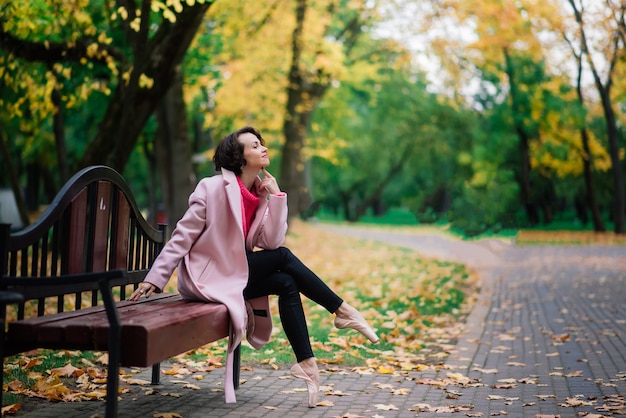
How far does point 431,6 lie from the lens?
61.7 ft

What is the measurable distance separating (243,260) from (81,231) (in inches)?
36.0

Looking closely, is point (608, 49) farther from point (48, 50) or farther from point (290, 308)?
point (290, 308)

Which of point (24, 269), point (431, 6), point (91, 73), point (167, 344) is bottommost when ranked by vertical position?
point (167, 344)

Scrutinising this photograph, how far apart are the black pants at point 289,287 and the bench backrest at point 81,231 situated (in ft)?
2.80

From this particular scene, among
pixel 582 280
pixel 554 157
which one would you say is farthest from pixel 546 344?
pixel 554 157

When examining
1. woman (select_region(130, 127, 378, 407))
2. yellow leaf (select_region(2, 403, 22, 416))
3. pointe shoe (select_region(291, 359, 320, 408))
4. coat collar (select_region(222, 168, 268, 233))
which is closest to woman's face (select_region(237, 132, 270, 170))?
woman (select_region(130, 127, 378, 407))

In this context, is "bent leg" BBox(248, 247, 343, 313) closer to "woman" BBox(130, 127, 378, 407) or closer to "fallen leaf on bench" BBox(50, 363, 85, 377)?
"woman" BBox(130, 127, 378, 407)

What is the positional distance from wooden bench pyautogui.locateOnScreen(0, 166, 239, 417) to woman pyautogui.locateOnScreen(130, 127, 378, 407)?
145 millimetres

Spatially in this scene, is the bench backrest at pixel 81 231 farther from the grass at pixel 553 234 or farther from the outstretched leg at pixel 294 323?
the grass at pixel 553 234

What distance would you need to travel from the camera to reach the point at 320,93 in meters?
27.8

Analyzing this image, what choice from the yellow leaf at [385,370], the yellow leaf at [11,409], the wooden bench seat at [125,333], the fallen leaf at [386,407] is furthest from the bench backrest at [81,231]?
the yellow leaf at [385,370]

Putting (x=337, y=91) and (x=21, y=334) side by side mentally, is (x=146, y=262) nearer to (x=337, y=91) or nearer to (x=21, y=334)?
(x=21, y=334)

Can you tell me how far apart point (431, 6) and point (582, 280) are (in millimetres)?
7265

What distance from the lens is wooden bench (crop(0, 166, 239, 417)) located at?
148 inches
